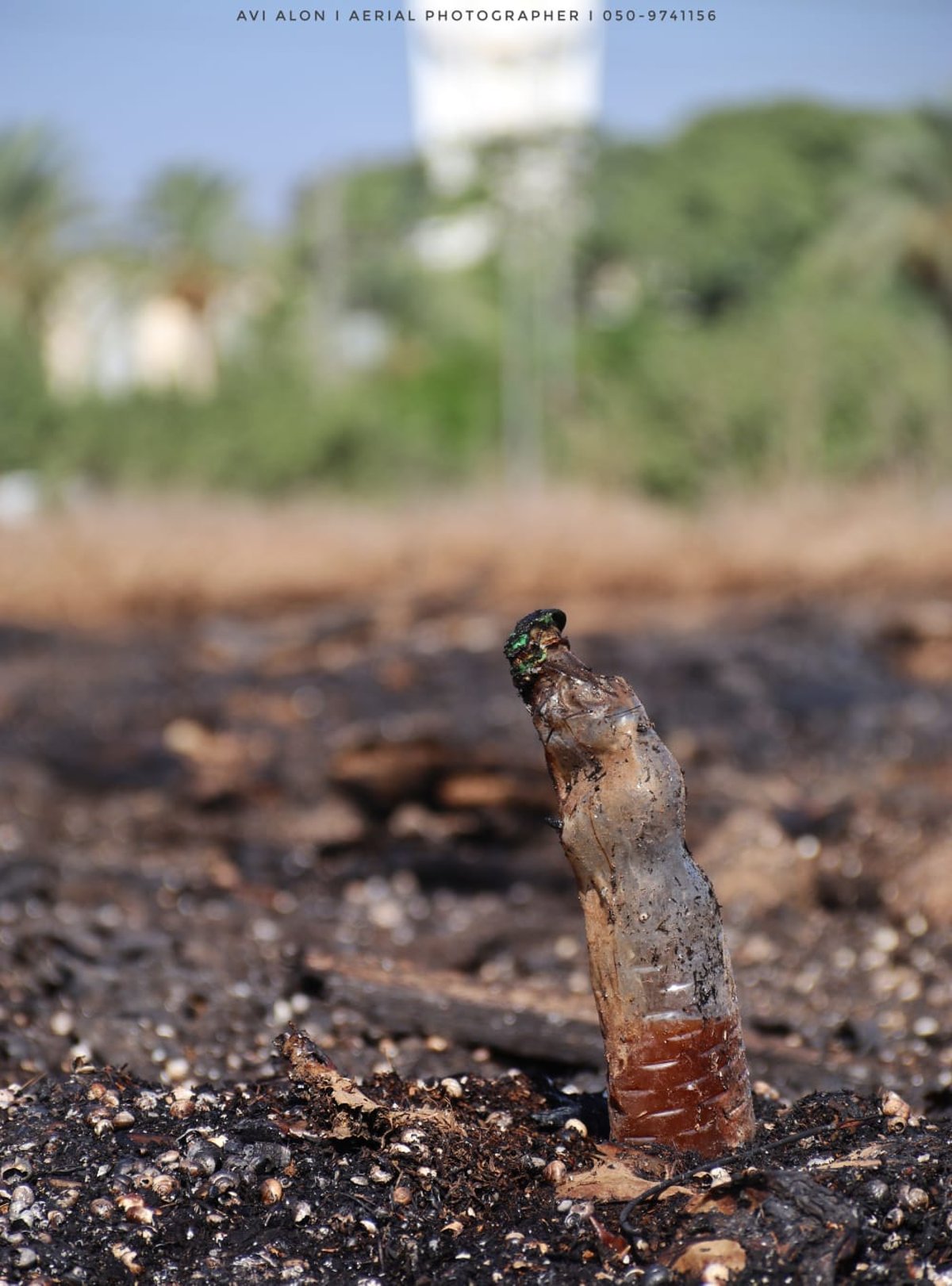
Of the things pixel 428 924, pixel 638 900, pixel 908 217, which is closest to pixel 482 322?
pixel 908 217

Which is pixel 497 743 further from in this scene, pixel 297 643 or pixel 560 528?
pixel 560 528

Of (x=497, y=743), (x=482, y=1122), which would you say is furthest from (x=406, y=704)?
(x=482, y=1122)

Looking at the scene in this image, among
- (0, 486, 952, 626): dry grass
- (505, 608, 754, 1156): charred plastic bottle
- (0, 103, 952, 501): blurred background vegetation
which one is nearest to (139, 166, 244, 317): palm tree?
(0, 103, 952, 501): blurred background vegetation

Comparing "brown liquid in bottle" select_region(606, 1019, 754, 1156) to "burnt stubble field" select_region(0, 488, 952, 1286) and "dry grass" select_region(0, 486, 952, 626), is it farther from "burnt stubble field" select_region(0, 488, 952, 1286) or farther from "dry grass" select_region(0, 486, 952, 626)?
"dry grass" select_region(0, 486, 952, 626)

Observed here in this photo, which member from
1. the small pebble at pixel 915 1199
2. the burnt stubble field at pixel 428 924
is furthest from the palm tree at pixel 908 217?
the small pebble at pixel 915 1199

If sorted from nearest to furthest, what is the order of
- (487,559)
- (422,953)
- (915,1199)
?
(915,1199) < (422,953) < (487,559)

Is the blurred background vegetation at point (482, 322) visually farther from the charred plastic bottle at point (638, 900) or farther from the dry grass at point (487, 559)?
the charred plastic bottle at point (638, 900)

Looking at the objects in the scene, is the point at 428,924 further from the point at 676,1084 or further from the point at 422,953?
the point at 676,1084
